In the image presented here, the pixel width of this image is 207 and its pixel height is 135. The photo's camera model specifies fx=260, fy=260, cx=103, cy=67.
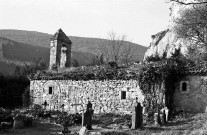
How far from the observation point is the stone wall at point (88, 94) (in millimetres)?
19031

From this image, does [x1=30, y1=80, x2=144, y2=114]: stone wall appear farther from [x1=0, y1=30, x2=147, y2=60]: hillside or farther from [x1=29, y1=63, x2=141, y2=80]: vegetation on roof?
[x1=0, y1=30, x2=147, y2=60]: hillside

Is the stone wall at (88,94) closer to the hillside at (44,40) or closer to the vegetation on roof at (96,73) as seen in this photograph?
the vegetation on roof at (96,73)

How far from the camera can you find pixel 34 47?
64125 millimetres

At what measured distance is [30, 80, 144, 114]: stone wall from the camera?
1903 cm

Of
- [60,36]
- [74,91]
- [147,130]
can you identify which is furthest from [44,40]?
[147,130]

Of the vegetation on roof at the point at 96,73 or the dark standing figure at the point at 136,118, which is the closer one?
the dark standing figure at the point at 136,118

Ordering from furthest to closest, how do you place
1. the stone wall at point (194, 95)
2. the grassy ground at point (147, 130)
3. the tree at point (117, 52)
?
the tree at point (117, 52), the stone wall at point (194, 95), the grassy ground at point (147, 130)

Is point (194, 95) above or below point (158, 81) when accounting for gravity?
below

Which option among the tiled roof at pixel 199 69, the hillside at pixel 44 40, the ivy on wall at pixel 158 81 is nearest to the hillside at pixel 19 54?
the hillside at pixel 44 40

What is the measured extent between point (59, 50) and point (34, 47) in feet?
143

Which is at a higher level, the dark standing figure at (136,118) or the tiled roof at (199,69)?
the tiled roof at (199,69)

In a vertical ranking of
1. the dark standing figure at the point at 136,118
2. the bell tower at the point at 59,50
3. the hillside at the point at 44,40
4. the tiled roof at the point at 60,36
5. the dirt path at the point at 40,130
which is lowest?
the dirt path at the point at 40,130

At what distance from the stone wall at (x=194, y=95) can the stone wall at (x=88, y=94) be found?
2824 mm

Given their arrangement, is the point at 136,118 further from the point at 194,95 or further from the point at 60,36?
the point at 60,36
